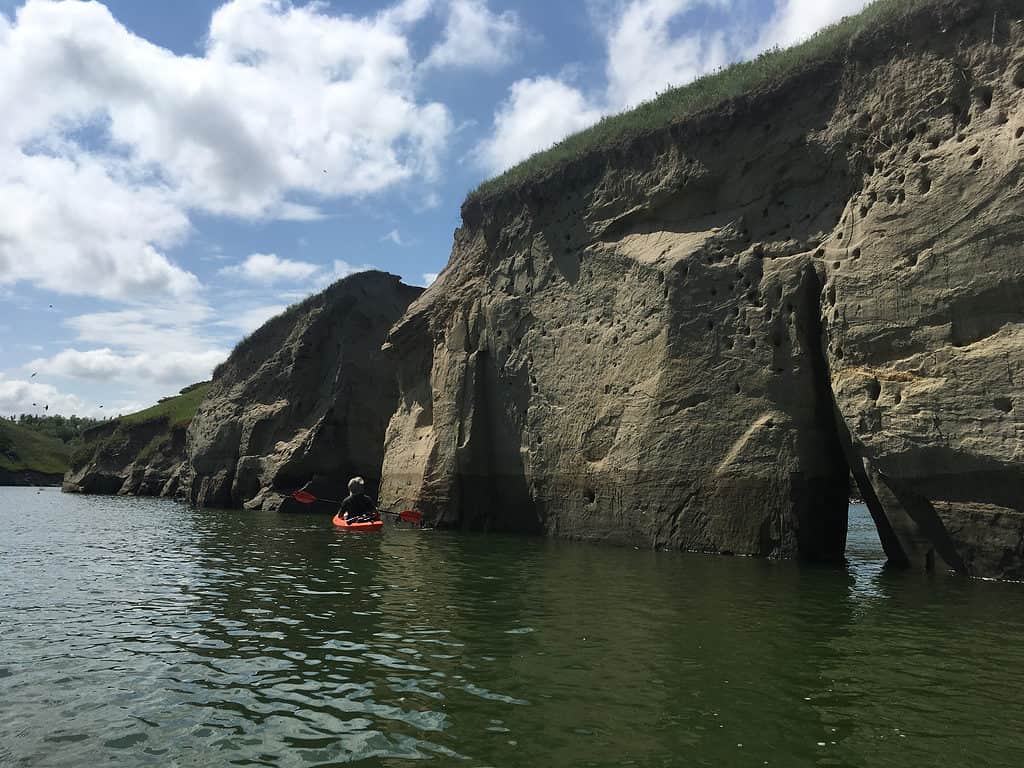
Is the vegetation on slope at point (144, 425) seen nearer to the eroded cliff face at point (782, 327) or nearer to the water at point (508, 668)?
the eroded cliff face at point (782, 327)

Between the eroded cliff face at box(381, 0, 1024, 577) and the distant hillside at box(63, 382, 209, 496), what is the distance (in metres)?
47.4

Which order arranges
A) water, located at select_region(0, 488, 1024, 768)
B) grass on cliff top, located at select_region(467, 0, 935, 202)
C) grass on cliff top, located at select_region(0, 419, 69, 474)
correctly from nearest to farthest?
water, located at select_region(0, 488, 1024, 768) → grass on cliff top, located at select_region(467, 0, 935, 202) → grass on cliff top, located at select_region(0, 419, 69, 474)

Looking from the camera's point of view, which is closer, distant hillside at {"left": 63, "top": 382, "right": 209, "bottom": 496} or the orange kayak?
the orange kayak

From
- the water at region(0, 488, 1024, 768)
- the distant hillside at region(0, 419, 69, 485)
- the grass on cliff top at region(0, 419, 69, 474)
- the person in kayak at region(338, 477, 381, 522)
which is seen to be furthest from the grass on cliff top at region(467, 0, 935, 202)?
the grass on cliff top at region(0, 419, 69, 474)

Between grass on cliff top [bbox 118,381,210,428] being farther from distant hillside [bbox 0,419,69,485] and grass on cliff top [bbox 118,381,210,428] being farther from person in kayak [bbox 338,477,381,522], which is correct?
person in kayak [bbox 338,477,381,522]

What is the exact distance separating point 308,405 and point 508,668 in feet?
129

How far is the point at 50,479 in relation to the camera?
108 m

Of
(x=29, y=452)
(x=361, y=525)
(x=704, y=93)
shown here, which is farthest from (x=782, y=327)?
(x=29, y=452)

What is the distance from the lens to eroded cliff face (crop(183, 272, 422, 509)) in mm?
42969

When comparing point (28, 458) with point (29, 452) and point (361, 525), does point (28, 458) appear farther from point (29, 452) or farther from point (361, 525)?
point (361, 525)

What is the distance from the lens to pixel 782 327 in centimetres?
1834

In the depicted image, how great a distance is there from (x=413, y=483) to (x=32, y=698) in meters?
22.3

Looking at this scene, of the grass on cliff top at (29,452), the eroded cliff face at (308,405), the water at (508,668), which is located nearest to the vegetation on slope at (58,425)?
the grass on cliff top at (29,452)

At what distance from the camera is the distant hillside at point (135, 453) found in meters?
67.0
